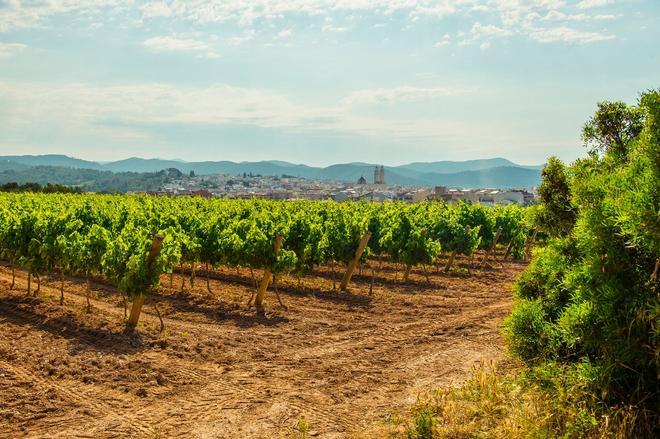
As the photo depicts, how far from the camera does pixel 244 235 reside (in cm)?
1875

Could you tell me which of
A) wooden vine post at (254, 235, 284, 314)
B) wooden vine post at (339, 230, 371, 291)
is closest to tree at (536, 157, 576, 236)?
wooden vine post at (254, 235, 284, 314)

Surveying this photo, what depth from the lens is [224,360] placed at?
36.0ft

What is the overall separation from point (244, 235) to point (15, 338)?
325 inches

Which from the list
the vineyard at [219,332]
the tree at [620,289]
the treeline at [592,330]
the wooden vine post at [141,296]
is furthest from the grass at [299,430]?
the wooden vine post at [141,296]

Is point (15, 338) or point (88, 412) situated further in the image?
point (15, 338)

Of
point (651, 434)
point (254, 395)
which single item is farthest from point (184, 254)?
point (651, 434)

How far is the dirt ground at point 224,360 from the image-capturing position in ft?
26.9

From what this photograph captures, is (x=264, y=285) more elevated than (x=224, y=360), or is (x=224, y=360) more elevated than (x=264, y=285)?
(x=264, y=285)

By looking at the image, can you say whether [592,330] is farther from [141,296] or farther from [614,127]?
[141,296]

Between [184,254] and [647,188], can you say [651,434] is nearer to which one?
[647,188]

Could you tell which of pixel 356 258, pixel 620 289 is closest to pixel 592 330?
pixel 620 289

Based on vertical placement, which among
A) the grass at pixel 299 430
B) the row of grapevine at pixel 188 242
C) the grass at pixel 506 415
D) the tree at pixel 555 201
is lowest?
the grass at pixel 299 430

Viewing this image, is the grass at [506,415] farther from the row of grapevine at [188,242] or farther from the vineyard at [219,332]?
the row of grapevine at [188,242]

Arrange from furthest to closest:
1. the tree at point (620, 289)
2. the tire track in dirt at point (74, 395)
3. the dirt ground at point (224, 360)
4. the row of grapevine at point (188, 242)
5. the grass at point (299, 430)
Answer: the row of grapevine at point (188, 242)
the dirt ground at point (224, 360)
the tire track in dirt at point (74, 395)
the grass at point (299, 430)
the tree at point (620, 289)
